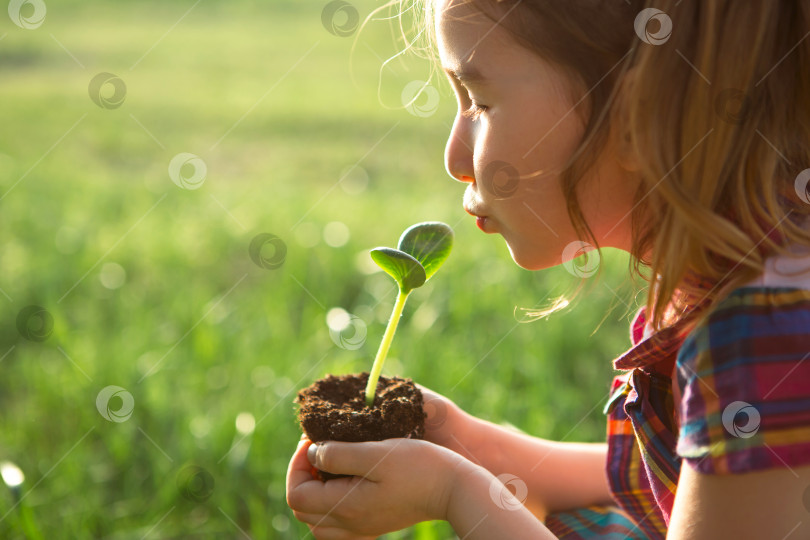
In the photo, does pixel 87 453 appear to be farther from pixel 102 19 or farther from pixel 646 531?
pixel 102 19

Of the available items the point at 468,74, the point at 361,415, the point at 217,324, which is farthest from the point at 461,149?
the point at 217,324

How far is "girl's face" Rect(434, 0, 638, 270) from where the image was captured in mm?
1019

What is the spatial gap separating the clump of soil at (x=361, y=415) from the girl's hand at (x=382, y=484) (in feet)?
0.07

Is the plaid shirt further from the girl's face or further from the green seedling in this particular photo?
the green seedling

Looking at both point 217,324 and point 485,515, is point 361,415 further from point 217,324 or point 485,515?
point 217,324

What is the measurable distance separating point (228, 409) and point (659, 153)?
1.22 m

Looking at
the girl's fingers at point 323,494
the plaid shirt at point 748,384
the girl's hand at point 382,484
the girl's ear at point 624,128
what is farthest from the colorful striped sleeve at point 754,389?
the girl's fingers at point 323,494

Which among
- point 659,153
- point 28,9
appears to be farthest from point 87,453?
point 28,9

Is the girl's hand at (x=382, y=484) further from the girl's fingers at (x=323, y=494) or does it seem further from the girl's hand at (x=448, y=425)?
the girl's hand at (x=448, y=425)

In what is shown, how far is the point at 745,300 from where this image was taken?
89 cm

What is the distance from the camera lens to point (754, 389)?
0.85m

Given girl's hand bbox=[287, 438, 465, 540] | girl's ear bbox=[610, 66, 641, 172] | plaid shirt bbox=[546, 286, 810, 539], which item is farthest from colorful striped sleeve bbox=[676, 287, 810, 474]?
girl's hand bbox=[287, 438, 465, 540]

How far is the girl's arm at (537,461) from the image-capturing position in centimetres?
133

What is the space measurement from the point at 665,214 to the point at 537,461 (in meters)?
0.55
